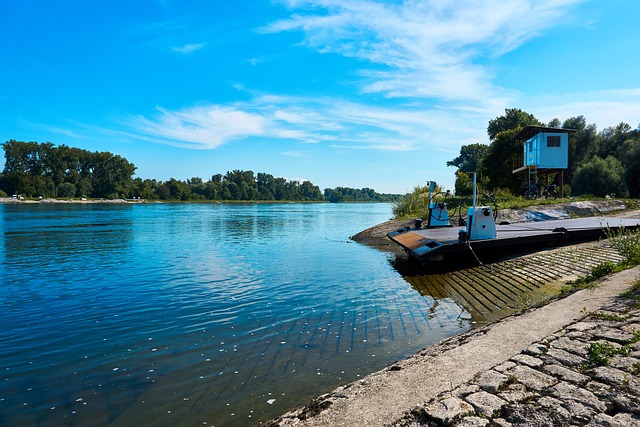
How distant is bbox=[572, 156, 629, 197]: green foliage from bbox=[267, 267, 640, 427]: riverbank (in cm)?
3698

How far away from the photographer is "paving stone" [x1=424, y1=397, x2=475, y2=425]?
11.4ft

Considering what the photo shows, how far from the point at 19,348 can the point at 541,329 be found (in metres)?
9.09

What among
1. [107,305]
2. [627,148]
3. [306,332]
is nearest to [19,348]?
[107,305]

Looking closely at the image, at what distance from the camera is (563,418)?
3389 millimetres

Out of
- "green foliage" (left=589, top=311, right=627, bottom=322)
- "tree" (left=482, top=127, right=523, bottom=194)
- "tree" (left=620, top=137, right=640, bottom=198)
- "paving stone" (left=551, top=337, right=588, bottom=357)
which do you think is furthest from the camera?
"tree" (left=482, top=127, right=523, bottom=194)

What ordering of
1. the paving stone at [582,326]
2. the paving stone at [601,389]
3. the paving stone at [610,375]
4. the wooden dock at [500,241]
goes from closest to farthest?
the paving stone at [601,389], the paving stone at [610,375], the paving stone at [582,326], the wooden dock at [500,241]

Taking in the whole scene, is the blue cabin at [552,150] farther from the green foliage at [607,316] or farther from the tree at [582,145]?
the green foliage at [607,316]

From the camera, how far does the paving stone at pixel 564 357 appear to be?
14.6ft

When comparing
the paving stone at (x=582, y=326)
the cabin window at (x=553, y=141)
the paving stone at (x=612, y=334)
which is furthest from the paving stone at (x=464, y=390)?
the cabin window at (x=553, y=141)

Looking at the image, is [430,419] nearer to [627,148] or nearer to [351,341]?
[351,341]

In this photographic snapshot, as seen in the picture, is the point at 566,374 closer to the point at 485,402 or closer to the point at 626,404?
the point at 626,404

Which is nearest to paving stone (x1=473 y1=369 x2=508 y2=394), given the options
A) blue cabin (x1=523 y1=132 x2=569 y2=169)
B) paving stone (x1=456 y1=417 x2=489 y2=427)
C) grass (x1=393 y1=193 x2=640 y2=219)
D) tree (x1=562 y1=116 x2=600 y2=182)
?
paving stone (x1=456 y1=417 x2=489 y2=427)

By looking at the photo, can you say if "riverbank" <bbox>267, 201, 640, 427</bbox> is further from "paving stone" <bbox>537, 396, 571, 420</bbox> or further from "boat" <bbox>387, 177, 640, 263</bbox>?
"boat" <bbox>387, 177, 640, 263</bbox>

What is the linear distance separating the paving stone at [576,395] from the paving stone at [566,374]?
121 millimetres
